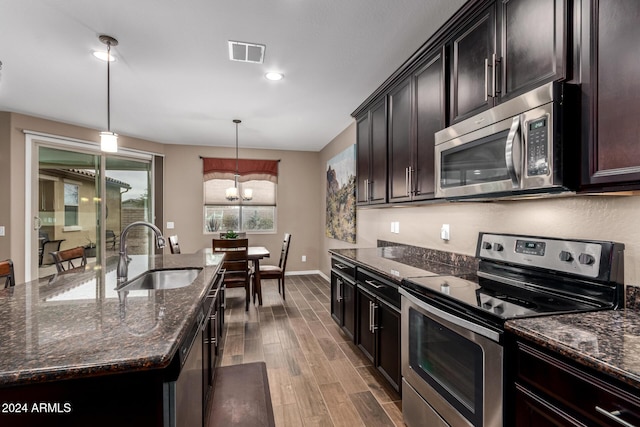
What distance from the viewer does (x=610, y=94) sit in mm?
1142

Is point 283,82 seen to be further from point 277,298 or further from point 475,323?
point 277,298

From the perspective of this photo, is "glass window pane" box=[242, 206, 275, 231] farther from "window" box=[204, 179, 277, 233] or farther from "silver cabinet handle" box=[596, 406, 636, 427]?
"silver cabinet handle" box=[596, 406, 636, 427]

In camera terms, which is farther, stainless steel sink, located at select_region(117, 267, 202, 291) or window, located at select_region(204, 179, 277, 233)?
window, located at select_region(204, 179, 277, 233)

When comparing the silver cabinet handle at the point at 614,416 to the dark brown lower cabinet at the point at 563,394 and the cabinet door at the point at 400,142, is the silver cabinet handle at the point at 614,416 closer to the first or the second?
the dark brown lower cabinet at the point at 563,394

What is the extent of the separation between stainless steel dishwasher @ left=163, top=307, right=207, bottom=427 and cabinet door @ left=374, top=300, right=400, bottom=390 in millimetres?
1187

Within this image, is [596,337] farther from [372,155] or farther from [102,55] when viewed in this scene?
[102,55]

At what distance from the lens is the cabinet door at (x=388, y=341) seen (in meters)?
2.06

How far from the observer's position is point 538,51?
1.38m

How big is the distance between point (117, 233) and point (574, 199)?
5967 millimetres

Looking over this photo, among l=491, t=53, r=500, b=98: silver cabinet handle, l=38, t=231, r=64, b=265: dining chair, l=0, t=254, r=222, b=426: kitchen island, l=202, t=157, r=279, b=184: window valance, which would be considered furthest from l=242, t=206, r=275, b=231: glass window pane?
l=491, t=53, r=500, b=98: silver cabinet handle

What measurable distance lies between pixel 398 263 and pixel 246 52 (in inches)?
81.0

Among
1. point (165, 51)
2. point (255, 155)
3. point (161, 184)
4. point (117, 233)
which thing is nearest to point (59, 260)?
point (165, 51)

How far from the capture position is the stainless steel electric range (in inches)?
50.1

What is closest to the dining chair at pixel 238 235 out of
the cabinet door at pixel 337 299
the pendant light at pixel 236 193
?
the pendant light at pixel 236 193
